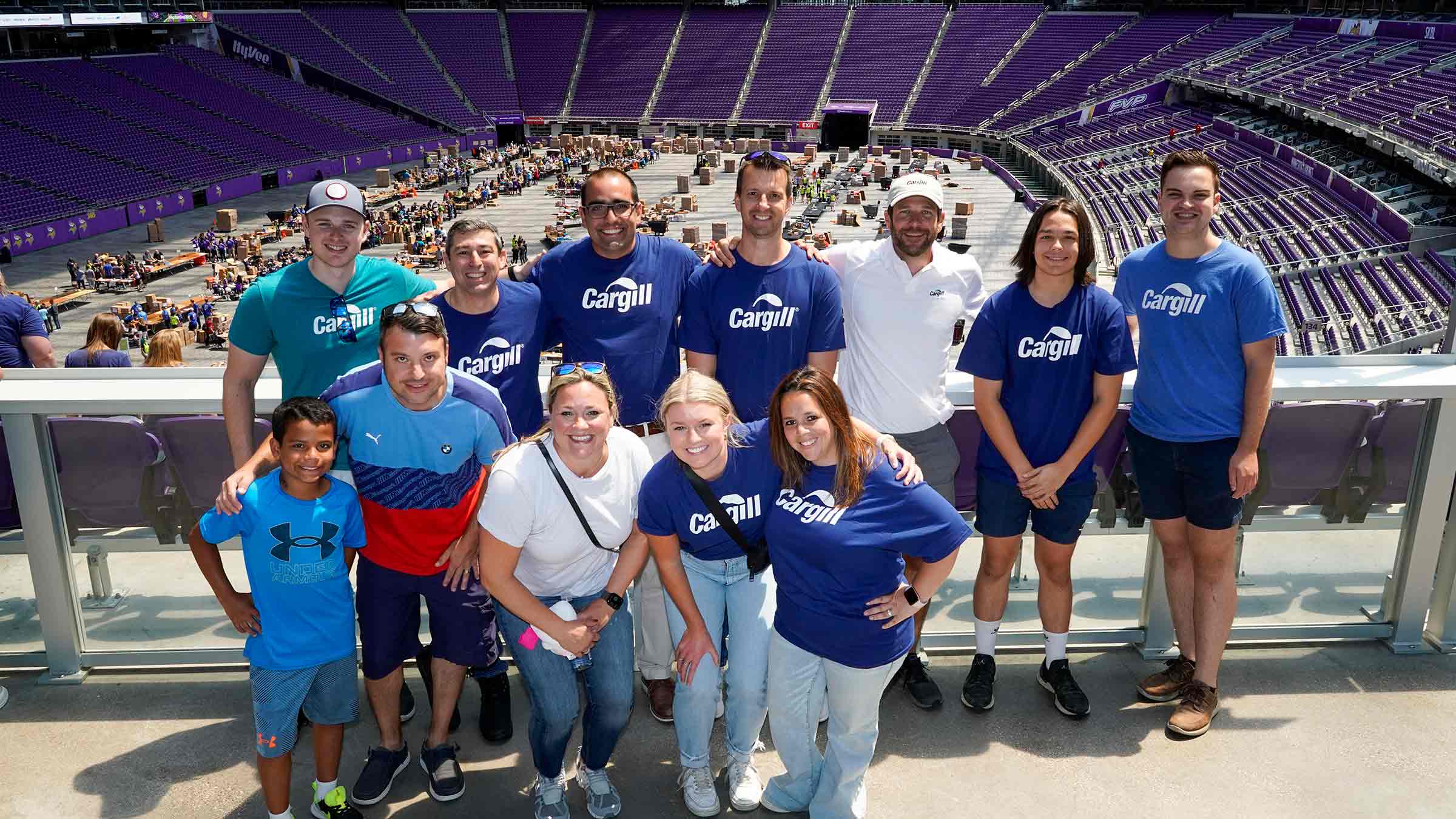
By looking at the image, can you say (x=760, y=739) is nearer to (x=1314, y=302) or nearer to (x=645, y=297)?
(x=645, y=297)

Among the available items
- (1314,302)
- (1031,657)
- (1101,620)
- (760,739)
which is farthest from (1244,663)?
(1314,302)

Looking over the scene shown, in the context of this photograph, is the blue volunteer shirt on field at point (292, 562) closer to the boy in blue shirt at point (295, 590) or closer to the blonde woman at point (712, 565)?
the boy in blue shirt at point (295, 590)

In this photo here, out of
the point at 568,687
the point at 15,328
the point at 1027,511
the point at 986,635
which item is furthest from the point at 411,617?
the point at 15,328

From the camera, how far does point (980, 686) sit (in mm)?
4480

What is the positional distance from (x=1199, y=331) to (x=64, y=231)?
36180 millimetres

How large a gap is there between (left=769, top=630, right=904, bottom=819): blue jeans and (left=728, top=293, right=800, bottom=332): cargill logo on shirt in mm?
1235

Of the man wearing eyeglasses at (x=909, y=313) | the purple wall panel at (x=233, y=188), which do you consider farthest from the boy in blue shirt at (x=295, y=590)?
the purple wall panel at (x=233, y=188)

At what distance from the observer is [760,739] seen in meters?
4.36

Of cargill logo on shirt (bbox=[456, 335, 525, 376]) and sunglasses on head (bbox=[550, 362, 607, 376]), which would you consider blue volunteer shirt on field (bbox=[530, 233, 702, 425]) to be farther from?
sunglasses on head (bbox=[550, 362, 607, 376])

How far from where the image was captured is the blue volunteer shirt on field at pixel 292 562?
11.9 ft

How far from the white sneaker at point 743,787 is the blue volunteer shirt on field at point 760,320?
136 cm

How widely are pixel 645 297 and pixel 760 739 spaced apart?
75.1 inches

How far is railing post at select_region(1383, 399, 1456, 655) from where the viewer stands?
4.73 meters

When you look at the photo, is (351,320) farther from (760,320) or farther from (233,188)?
(233,188)
